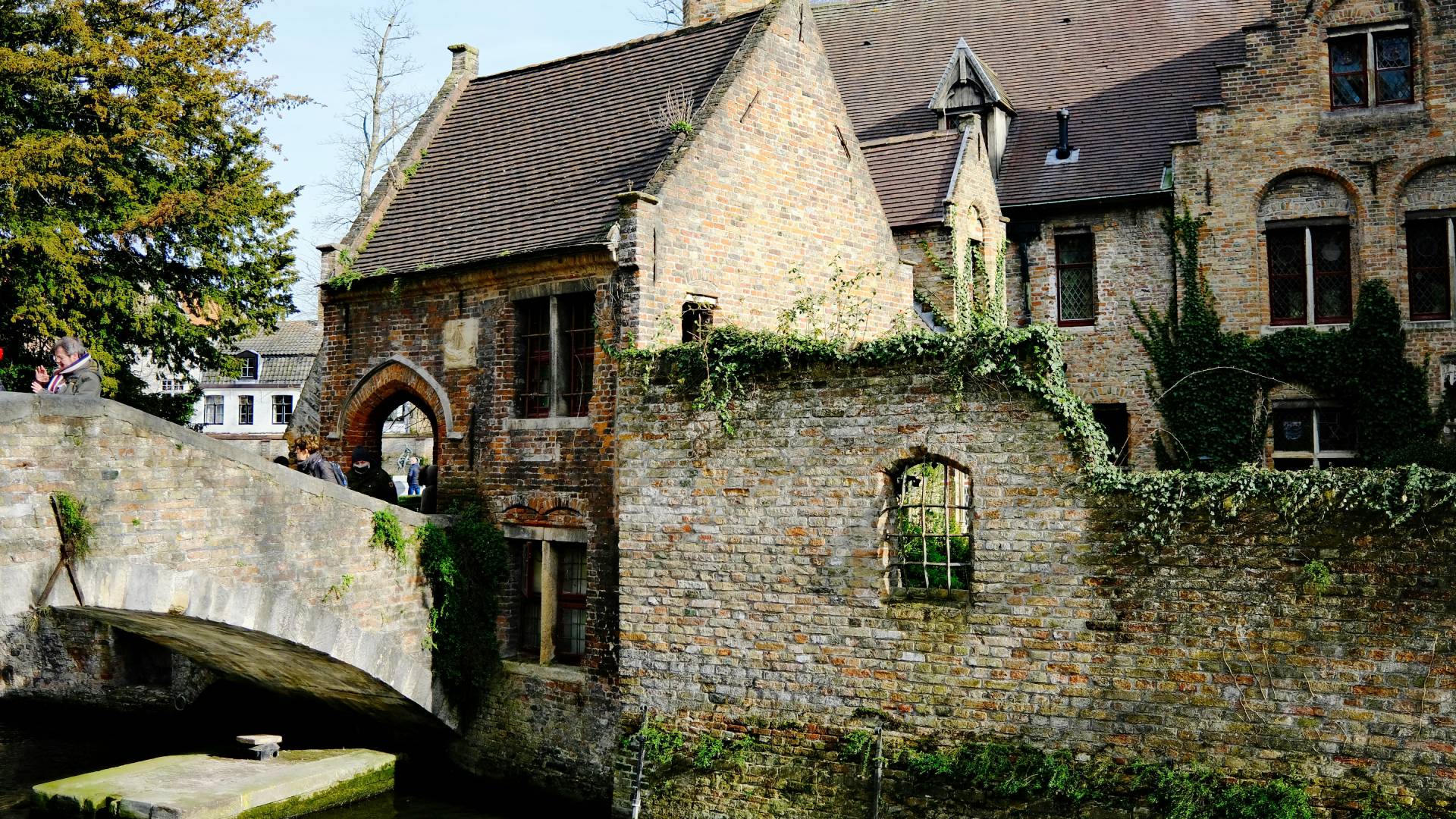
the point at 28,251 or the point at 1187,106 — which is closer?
the point at 28,251

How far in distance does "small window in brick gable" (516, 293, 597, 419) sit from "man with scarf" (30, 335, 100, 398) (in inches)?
196

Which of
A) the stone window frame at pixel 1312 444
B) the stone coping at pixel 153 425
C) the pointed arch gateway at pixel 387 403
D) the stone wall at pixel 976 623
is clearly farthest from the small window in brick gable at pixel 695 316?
the stone window frame at pixel 1312 444

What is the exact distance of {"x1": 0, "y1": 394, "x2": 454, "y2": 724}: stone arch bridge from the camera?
10609 mm

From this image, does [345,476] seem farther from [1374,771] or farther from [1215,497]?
[1374,771]

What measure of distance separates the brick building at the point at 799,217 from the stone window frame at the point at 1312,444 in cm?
17

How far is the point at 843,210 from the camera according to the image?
16.7 m

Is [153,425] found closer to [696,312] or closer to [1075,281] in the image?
[696,312]

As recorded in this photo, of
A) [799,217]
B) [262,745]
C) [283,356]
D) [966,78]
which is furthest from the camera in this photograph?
[283,356]

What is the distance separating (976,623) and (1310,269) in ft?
38.7

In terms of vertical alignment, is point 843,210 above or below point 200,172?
below

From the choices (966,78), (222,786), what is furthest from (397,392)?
(966,78)

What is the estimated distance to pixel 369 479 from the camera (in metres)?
15.8

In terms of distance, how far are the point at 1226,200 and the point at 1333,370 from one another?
3273 mm

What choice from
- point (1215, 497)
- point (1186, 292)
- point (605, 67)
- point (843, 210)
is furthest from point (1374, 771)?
point (605, 67)
